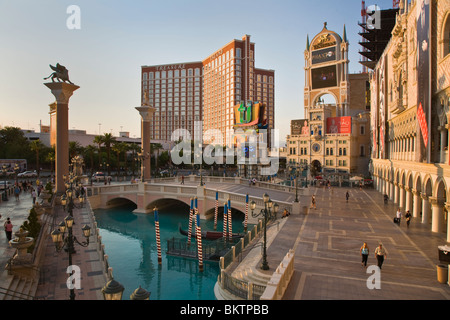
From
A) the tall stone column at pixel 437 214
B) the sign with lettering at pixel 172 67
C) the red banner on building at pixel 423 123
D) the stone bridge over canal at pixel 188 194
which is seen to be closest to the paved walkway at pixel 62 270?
the stone bridge over canal at pixel 188 194

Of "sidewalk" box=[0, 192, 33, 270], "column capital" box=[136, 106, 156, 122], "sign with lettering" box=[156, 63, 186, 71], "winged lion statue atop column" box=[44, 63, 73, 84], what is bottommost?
"sidewalk" box=[0, 192, 33, 270]

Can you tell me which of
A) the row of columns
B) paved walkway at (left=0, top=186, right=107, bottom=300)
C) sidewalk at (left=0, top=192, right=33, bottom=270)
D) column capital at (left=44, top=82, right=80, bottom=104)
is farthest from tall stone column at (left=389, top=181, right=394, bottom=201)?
column capital at (left=44, top=82, right=80, bottom=104)

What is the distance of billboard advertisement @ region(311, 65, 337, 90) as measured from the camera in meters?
78.6

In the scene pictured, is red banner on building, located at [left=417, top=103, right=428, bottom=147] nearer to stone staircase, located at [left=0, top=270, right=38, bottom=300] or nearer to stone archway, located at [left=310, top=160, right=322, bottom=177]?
stone staircase, located at [left=0, top=270, right=38, bottom=300]

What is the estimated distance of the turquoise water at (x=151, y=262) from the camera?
2025 cm

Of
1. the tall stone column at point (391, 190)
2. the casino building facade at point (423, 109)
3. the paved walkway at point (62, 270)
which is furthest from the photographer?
the tall stone column at point (391, 190)

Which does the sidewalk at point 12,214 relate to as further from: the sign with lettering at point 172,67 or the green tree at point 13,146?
the sign with lettering at point 172,67

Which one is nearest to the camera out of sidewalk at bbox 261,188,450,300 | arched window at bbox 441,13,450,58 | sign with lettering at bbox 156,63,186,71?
sidewalk at bbox 261,188,450,300

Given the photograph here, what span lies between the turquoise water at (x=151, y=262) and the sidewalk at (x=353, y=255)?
568 cm

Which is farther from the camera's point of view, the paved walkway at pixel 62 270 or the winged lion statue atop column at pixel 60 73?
the winged lion statue atop column at pixel 60 73

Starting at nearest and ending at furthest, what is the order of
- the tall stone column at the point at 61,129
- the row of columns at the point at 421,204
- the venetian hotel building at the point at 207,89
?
the row of columns at the point at 421,204, the tall stone column at the point at 61,129, the venetian hotel building at the point at 207,89

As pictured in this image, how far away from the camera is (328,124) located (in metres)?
76.7
